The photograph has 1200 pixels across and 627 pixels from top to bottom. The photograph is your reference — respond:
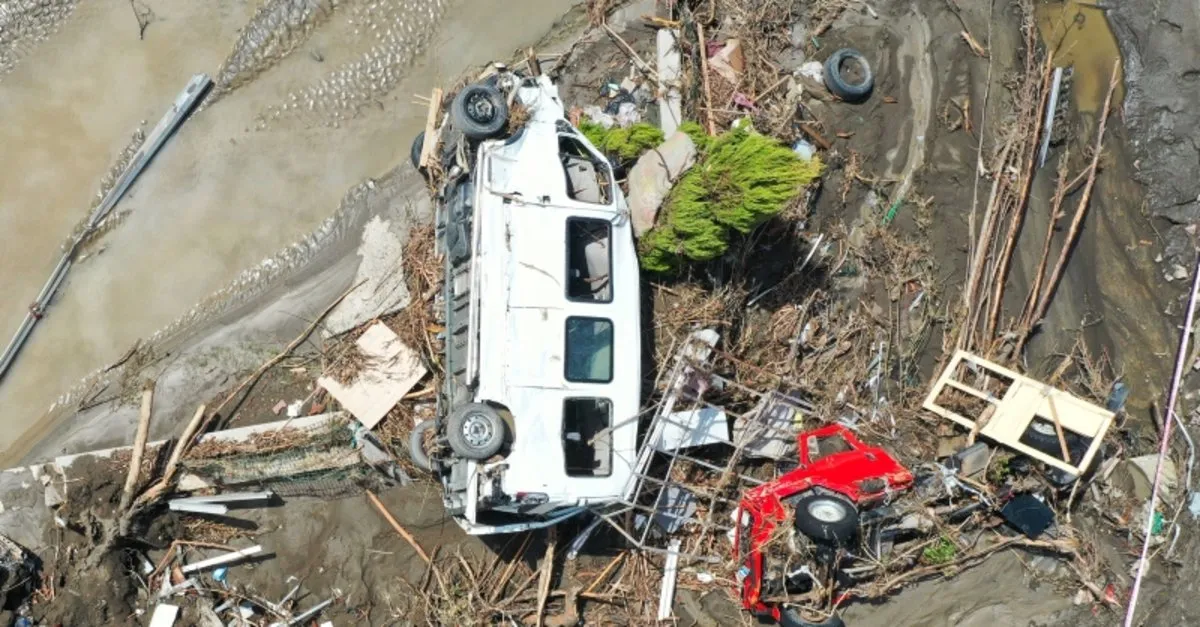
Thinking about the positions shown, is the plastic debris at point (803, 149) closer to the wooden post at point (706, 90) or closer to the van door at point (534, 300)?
the wooden post at point (706, 90)

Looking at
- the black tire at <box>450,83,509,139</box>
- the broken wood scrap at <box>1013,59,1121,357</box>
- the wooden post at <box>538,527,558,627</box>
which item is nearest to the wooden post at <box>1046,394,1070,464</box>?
the broken wood scrap at <box>1013,59,1121,357</box>

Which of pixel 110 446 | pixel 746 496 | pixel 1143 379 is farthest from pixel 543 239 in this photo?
pixel 1143 379

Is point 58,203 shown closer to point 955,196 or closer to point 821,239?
point 821,239

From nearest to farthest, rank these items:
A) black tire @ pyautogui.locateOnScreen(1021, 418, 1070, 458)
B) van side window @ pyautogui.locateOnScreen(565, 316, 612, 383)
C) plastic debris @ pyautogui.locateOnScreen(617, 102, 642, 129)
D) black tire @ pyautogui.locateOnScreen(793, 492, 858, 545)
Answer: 1. van side window @ pyautogui.locateOnScreen(565, 316, 612, 383)
2. black tire @ pyautogui.locateOnScreen(793, 492, 858, 545)
3. black tire @ pyautogui.locateOnScreen(1021, 418, 1070, 458)
4. plastic debris @ pyautogui.locateOnScreen(617, 102, 642, 129)

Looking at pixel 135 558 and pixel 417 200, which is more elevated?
pixel 417 200

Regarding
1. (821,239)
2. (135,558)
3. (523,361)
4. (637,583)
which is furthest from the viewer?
(821,239)

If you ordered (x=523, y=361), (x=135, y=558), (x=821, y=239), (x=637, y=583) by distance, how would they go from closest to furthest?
(x=523, y=361)
(x=135, y=558)
(x=637, y=583)
(x=821, y=239)

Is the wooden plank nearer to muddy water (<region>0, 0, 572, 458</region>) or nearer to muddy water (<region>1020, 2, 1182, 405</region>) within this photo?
muddy water (<region>0, 0, 572, 458</region>)
